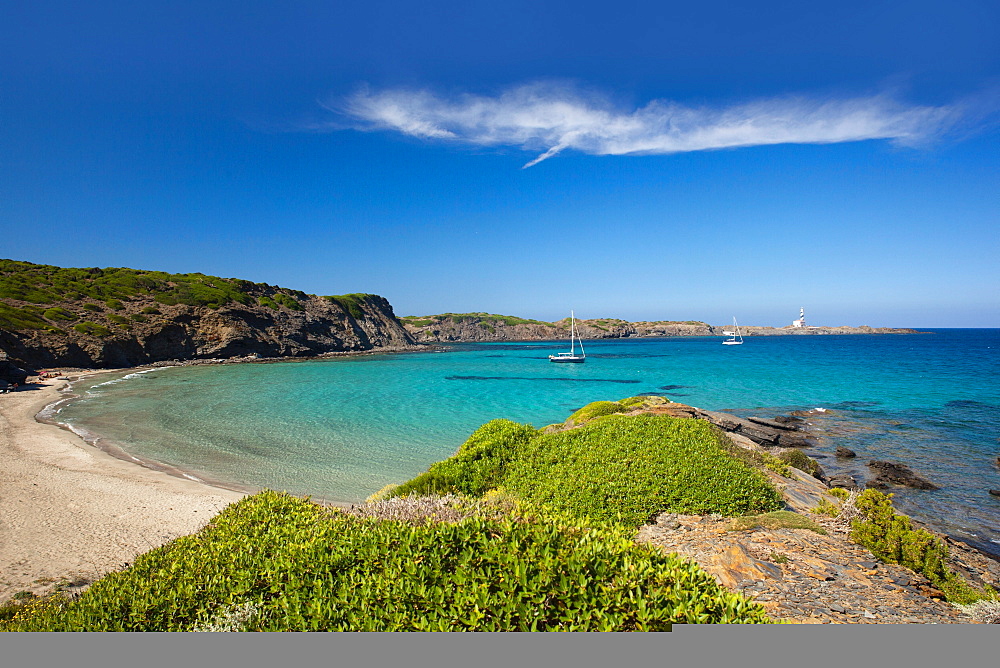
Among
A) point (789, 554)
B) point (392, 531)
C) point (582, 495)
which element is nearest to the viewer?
point (392, 531)

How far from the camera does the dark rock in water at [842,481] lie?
1544 cm

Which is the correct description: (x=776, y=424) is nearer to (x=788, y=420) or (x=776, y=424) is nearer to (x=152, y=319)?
(x=788, y=420)

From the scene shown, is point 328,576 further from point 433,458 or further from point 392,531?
point 433,458

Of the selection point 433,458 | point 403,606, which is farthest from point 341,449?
point 403,606

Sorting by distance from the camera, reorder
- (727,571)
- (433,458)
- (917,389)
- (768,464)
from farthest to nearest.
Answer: (917,389) → (433,458) → (768,464) → (727,571)

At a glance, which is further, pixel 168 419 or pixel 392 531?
pixel 168 419

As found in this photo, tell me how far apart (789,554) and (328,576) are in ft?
21.1

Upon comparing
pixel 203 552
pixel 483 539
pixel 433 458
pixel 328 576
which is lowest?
pixel 433 458

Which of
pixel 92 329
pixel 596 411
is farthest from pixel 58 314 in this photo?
pixel 596 411

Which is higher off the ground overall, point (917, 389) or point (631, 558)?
point (631, 558)

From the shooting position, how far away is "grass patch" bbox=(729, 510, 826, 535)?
7285mm

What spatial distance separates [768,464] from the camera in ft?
38.5

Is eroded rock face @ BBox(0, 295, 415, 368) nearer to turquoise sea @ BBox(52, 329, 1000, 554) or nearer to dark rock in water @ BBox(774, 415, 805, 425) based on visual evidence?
turquoise sea @ BBox(52, 329, 1000, 554)

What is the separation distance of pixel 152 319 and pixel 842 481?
86339 millimetres
